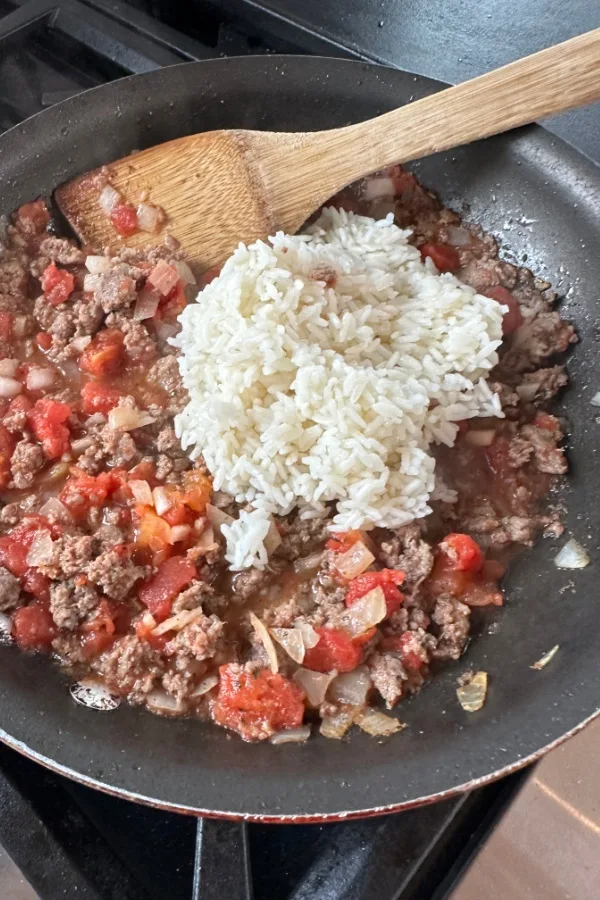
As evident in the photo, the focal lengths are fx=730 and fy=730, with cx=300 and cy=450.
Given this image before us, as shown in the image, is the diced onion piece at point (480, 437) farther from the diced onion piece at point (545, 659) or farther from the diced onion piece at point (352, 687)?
the diced onion piece at point (352, 687)

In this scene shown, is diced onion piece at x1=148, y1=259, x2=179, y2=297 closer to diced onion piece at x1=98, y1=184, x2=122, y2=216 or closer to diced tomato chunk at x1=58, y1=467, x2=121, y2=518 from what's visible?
diced onion piece at x1=98, y1=184, x2=122, y2=216

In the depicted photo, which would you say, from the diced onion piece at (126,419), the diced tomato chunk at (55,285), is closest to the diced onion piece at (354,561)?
the diced onion piece at (126,419)

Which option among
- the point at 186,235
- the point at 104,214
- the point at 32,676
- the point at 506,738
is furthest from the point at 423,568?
the point at 104,214

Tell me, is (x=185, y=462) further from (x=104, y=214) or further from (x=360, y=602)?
(x=104, y=214)

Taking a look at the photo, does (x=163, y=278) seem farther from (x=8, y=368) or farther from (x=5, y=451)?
(x=5, y=451)

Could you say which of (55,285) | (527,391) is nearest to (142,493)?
(55,285)

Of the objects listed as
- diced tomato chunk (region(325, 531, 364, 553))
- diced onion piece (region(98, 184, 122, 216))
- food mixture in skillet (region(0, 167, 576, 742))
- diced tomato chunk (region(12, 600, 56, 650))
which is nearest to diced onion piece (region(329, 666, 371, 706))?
food mixture in skillet (region(0, 167, 576, 742))
